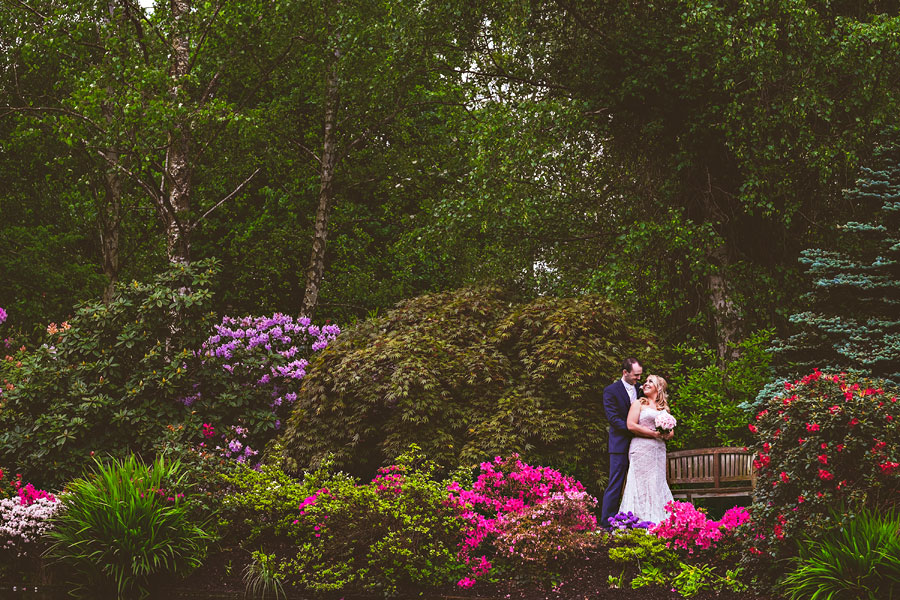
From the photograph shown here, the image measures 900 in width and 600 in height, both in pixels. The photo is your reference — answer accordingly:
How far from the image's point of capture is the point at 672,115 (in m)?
13.7

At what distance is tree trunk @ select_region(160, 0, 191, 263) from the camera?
14789 millimetres

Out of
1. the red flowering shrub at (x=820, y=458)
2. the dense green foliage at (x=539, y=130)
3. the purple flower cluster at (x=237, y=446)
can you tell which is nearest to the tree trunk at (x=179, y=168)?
the dense green foliage at (x=539, y=130)

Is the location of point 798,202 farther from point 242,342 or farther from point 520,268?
point 242,342

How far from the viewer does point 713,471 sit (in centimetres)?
957

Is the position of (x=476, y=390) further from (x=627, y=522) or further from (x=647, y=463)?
(x=627, y=522)

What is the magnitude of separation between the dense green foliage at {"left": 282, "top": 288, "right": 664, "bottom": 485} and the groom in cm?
48

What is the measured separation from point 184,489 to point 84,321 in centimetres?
348

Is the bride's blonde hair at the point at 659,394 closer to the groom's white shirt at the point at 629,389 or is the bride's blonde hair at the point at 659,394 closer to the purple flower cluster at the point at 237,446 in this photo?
the groom's white shirt at the point at 629,389

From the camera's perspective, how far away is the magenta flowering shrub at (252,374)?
36.0ft

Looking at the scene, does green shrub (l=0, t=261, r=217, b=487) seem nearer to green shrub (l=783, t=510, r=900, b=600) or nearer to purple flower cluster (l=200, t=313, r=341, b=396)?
purple flower cluster (l=200, t=313, r=341, b=396)

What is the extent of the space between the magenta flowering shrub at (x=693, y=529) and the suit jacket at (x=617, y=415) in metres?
1.38

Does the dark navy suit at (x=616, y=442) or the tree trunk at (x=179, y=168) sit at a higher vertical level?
the tree trunk at (x=179, y=168)

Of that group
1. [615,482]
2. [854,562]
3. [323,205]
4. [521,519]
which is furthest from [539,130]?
[854,562]

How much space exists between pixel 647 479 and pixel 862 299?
3.69 metres
